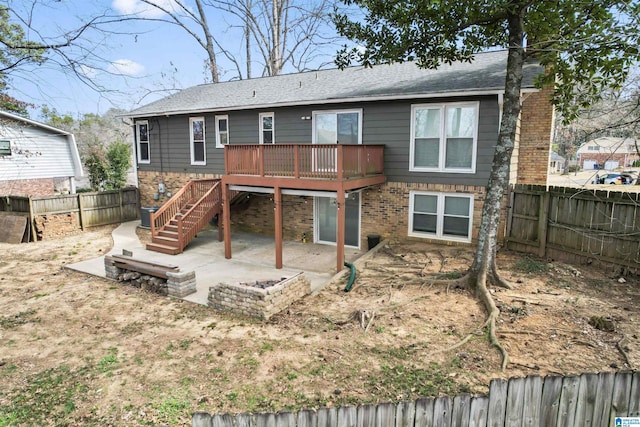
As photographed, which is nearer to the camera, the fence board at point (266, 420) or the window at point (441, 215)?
the fence board at point (266, 420)

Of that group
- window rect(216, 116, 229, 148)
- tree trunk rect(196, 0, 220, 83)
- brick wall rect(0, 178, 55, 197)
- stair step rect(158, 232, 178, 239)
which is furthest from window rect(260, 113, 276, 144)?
tree trunk rect(196, 0, 220, 83)

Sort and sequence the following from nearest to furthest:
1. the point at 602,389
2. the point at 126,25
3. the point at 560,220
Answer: the point at 602,389 → the point at 126,25 → the point at 560,220

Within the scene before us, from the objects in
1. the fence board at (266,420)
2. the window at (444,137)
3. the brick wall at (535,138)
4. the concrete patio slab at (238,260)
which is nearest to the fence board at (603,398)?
the fence board at (266,420)

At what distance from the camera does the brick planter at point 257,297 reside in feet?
22.7

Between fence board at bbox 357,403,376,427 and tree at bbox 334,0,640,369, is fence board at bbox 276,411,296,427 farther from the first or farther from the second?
tree at bbox 334,0,640,369

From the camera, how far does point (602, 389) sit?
3.01 metres

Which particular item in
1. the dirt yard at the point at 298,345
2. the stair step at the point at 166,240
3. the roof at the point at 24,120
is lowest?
the dirt yard at the point at 298,345

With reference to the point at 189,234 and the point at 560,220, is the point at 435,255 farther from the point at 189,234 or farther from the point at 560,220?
the point at 189,234

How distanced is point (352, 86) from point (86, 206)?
37.0ft

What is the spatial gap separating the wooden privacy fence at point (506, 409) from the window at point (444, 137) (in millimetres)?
7972

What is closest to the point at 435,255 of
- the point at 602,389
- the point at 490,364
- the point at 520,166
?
the point at 520,166

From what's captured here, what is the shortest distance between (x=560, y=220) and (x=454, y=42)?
15.6ft

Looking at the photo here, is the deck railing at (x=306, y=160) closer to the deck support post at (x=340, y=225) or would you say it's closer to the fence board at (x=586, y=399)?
the deck support post at (x=340, y=225)

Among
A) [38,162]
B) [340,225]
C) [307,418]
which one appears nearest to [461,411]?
[307,418]
